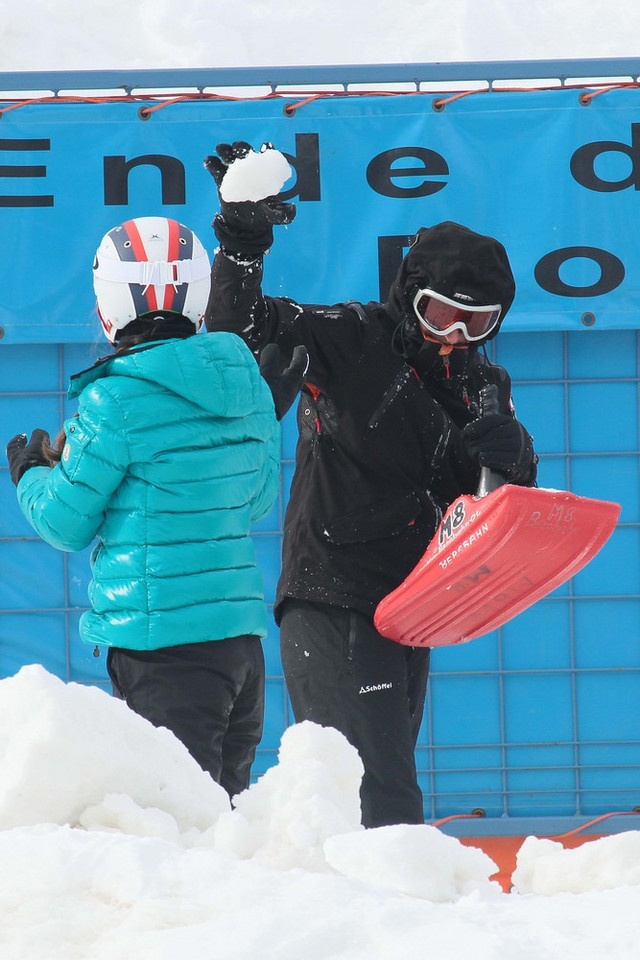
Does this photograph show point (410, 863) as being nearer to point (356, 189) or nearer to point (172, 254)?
point (172, 254)

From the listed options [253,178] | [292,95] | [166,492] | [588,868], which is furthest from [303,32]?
[588,868]

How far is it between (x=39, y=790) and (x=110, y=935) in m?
0.28

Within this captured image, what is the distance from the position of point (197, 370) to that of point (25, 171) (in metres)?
2.08

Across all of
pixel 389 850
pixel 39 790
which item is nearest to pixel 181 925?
pixel 389 850

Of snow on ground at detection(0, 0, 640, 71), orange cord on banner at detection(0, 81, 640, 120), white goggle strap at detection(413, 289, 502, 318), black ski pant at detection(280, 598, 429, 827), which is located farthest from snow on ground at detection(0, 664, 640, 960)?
snow on ground at detection(0, 0, 640, 71)

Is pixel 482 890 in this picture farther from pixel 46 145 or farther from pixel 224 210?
pixel 46 145

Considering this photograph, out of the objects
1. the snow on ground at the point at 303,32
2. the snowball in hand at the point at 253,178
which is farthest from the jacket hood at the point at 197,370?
the snow on ground at the point at 303,32

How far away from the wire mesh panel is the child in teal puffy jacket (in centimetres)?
176

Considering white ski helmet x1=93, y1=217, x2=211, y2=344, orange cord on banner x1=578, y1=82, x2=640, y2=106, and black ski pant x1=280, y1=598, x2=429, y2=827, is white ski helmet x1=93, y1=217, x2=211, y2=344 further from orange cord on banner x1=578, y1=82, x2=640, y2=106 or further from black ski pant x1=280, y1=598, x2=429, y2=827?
orange cord on banner x1=578, y1=82, x2=640, y2=106

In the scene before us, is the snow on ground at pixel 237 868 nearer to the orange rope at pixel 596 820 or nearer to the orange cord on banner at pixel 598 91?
the orange rope at pixel 596 820

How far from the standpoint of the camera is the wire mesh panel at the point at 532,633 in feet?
13.5

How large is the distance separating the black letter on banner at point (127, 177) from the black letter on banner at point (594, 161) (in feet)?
4.32

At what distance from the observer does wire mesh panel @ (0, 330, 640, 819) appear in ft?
13.5

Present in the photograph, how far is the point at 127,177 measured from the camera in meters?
4.04
